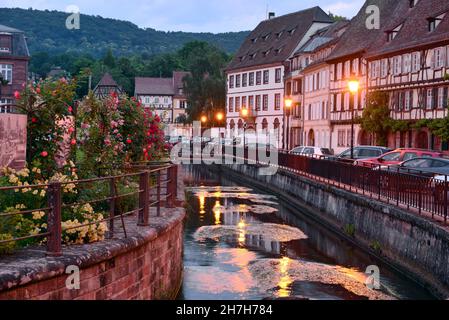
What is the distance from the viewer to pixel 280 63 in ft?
281

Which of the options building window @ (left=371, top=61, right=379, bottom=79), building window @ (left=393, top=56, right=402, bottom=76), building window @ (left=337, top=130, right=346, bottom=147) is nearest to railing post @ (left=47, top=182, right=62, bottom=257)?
building window @ (left=393, top=56, right=402, bottom=76)

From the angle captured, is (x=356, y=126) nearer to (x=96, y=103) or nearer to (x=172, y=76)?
(x=96, y=103)

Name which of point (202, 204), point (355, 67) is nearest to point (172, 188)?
point (202, 204)

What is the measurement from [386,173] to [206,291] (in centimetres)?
931

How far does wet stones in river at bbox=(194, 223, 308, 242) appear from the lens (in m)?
25.8

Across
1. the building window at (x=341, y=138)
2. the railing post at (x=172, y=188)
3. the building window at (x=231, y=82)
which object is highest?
the building window at (x=231, y=82)

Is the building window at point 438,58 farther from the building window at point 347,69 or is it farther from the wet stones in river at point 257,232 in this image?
the wet stones in river at point 257,232

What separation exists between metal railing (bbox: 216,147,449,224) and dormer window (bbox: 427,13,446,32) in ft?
45.6

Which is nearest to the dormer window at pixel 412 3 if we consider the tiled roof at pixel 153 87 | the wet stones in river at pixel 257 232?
the wet stones in river at pixel 257 232

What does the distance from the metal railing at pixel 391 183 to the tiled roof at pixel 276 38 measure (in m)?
47.7

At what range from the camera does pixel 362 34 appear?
201ft

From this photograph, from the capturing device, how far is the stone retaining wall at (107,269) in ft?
27.9

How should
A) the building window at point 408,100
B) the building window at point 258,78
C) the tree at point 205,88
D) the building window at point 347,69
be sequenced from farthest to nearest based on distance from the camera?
the tree at point 205,88 → the building window at point 258,78 → the building window at point 347,69 → the building window at point 408,100

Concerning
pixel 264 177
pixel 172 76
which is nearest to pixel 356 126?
pixel 264 177
